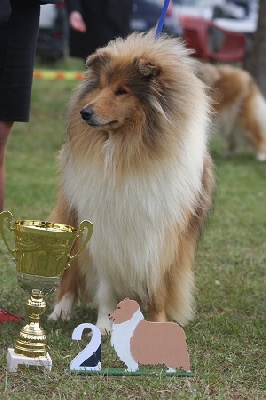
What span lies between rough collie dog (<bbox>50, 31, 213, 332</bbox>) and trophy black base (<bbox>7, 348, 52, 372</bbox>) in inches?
31.0

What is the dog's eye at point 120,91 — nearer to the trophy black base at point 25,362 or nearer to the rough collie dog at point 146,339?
the rough collie dog at point 146,339

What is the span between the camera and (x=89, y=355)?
3.30 metres

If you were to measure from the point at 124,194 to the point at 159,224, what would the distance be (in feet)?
0.74

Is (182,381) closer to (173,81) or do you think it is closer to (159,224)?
(159,224)

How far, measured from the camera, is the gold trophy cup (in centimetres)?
326

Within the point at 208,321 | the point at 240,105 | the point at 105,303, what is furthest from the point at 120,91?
the point at 240,105

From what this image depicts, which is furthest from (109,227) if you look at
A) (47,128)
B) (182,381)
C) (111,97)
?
(47,128)

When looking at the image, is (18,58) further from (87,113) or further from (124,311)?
(124,311)

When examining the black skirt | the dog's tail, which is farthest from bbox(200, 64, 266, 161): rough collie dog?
the black skirt

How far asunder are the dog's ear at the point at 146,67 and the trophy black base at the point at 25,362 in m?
1.35

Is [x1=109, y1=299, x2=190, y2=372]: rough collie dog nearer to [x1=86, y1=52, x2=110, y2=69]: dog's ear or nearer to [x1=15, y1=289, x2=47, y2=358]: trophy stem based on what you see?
[x1=15, y1=289, x2=47, y2=358]: trophy stem

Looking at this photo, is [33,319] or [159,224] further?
[159,224]

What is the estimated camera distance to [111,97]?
368cm

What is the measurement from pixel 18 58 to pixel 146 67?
776 mm
